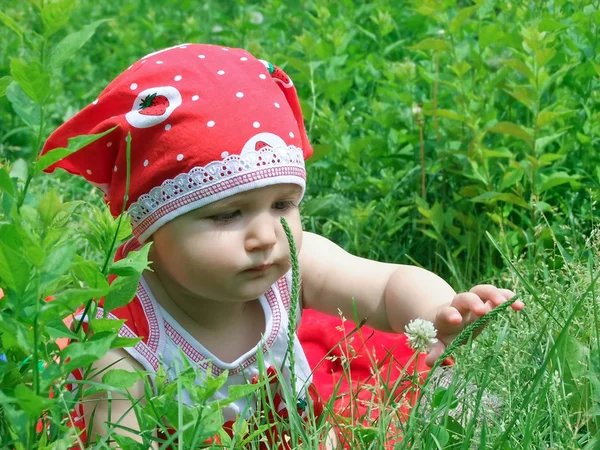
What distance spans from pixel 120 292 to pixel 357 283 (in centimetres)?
111

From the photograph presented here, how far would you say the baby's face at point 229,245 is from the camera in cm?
199

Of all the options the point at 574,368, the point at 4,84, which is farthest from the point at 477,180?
the point at 4,84

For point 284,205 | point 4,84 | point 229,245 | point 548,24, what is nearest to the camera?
point 4,84

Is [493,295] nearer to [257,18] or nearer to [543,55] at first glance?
[543,55]

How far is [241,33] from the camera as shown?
424 centimetres

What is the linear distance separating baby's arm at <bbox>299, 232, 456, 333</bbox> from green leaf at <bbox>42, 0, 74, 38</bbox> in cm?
119

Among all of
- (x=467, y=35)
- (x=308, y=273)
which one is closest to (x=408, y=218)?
(x=308, y=273)

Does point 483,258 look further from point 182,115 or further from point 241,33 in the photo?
point 241,33

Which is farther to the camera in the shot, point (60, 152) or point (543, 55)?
point (543, 55)

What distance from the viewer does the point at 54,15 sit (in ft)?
4.59

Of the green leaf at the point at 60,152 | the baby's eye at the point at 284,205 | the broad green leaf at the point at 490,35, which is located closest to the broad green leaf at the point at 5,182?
the green leaf at the point at 60,152

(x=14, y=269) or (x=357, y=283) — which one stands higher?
(x=14, y=269)

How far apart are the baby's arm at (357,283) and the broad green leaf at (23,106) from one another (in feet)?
3.66

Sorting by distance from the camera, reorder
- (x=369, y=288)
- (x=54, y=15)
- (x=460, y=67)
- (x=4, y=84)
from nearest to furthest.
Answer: (x=54, y=15) < (x=4, y=84) < (x=369, y=288) < (x=460, y=67)
